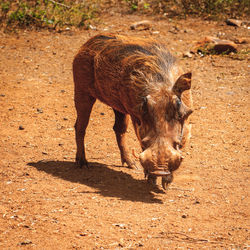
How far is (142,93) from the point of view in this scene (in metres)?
4.57

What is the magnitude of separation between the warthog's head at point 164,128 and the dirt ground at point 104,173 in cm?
44

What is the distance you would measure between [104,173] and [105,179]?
7.9 inches

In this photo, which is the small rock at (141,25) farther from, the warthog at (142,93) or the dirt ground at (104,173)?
the warthog at (142,93)

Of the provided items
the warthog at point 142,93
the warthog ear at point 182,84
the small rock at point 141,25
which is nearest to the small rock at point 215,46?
the small rock at point 141,25

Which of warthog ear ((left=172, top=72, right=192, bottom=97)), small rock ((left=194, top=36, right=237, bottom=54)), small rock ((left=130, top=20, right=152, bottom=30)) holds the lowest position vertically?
small rock ((left=130, top=20, right=152, bottom=30))

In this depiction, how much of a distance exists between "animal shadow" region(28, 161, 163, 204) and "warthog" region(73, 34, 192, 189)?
0.17 meters

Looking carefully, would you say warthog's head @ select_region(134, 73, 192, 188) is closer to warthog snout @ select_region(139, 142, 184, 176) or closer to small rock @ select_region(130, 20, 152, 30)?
warthog snout @ select_region(139, 142, 184, 176)

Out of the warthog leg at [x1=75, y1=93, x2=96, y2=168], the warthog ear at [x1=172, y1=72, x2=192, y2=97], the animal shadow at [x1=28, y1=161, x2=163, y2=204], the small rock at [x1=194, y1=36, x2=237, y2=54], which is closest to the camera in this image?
the warthog ear at [x1=172, y1=72, x2=192, y2=97]

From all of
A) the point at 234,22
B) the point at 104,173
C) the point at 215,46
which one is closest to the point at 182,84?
the point at 104,173

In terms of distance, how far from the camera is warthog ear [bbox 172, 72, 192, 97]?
14.3ft

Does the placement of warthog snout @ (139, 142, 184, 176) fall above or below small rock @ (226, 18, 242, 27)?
above

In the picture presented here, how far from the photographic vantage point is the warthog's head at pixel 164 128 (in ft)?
13.8

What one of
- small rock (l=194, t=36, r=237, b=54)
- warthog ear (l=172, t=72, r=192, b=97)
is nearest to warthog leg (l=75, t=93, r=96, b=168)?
warthog ear (l=172, t=72, r=192, b=97)

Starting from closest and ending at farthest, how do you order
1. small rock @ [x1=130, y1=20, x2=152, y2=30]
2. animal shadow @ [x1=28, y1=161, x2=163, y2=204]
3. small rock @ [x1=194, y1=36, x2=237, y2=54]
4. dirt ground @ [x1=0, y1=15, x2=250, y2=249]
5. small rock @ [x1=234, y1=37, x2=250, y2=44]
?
dirt ground @ [x1=0, y1=15, x2=250, y2=249] < animal shadow @ [x1=28, y1=161, x2=163, y2=204] < small rock @ [x1=194, y1=36, x2=237, y2=54] < small rock @ [x1=234, y1=37, x2=250, y2=44] < small rock @ [x1=130, y1=20, x2=152, y2=30]
